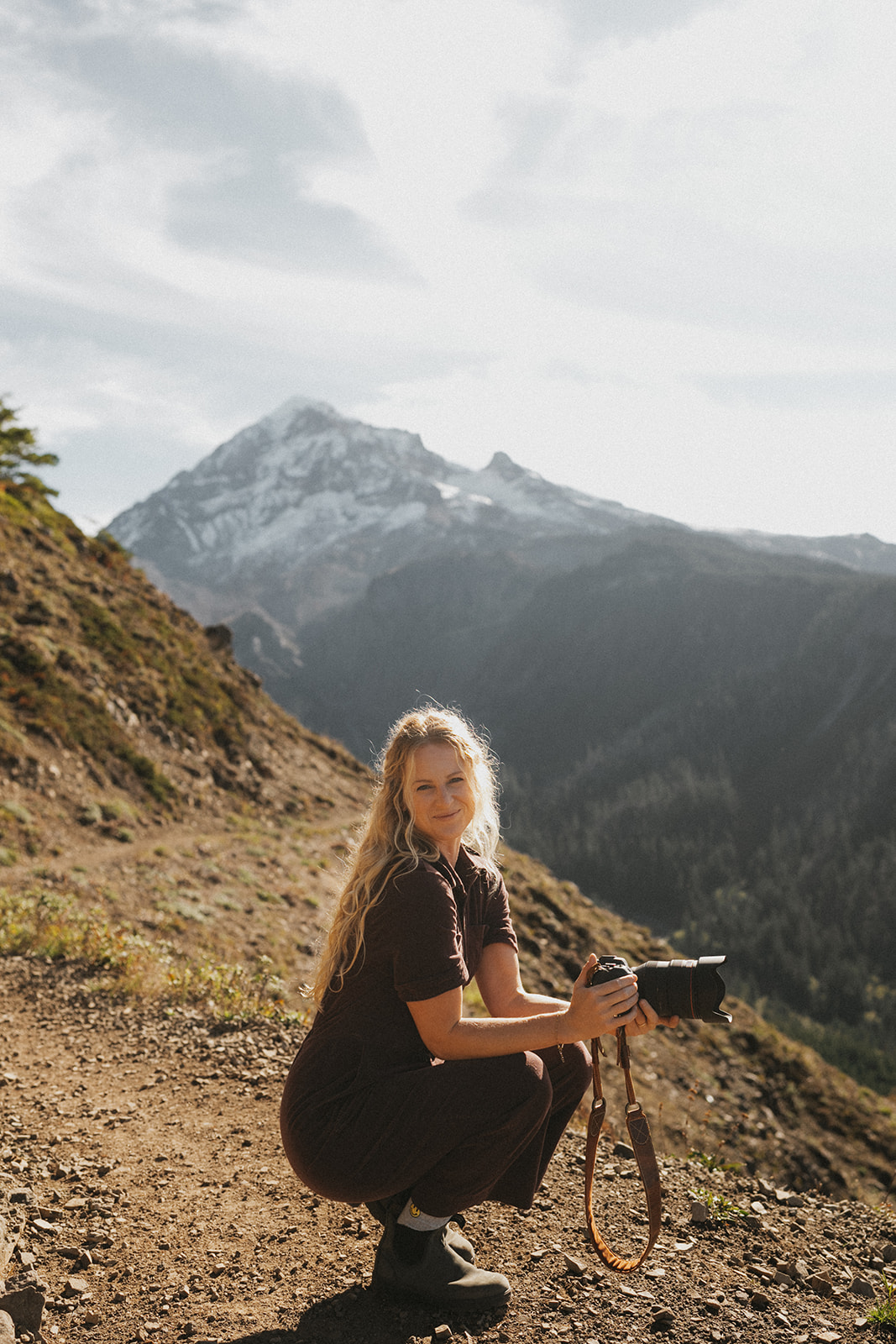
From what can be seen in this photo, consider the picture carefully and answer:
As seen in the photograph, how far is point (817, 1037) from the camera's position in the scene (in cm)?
6425

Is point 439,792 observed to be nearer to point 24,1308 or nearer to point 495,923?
point 495,923

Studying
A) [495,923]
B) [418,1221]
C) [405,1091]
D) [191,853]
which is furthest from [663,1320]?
[191,853]

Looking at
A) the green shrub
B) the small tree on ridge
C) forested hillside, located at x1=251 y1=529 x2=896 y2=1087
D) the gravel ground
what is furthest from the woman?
forested hillside, located at x1=251 y1=529 x2=896 y2=1087

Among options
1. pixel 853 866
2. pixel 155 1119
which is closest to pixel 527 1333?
pixel 155 1119

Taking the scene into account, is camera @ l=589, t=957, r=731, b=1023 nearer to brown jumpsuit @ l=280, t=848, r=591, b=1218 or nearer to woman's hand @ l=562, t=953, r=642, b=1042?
woman's hand @ l=562, t=953, r=642, b=1042

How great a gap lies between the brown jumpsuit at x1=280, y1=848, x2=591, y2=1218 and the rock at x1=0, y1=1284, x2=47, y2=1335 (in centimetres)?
114

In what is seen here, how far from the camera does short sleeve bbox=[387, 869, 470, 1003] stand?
3188 millimetres

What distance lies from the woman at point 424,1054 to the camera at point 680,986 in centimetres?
8

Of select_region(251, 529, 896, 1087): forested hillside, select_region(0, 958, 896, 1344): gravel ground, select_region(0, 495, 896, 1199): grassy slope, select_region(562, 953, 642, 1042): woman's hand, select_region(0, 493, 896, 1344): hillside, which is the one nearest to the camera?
select_region(562, 953, 642, 1042): woman's hand

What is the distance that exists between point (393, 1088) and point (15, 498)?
1147 inches

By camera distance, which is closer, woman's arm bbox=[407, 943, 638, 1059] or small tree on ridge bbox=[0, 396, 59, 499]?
woman's arm bbox=[407, 943, 638, 1059]

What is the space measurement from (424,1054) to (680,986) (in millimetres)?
1043

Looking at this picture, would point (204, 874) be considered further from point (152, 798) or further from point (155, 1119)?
point (155, 1119)

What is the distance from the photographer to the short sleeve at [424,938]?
3188 millimetres
